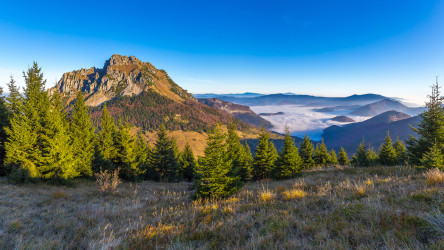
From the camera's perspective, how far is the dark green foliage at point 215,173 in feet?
32.3

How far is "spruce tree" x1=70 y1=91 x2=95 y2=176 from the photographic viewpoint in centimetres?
2008

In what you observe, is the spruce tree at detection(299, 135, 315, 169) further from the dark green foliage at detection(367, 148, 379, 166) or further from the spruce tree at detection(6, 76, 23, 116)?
the spruce tree at detection(6, 76, 23, 116)

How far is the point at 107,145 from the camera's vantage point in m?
24.4

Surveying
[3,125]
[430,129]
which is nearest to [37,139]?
[3,125]

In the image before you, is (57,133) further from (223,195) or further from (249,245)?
(249,245)

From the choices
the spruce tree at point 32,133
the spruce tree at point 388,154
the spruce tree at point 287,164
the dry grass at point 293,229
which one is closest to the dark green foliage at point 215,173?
the dry grass at point 293,229

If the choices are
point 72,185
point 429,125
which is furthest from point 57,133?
point 429,125

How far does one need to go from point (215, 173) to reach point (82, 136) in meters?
21.6

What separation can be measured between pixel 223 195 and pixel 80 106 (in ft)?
80.8

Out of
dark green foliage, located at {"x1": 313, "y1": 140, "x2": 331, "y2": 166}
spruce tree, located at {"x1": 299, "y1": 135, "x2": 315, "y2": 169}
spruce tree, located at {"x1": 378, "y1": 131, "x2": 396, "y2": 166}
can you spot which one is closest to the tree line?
spruce tree, located at {"x1": 378, "y1": 131, "x2": 396, "y2": 166}

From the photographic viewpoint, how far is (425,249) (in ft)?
7.91

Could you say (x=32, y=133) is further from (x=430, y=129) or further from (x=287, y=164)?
(x=430, y=129)

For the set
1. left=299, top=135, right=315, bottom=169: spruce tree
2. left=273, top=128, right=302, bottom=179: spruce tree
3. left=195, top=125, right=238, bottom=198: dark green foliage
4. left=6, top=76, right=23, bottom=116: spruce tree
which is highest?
left=6, top=76, right=23, bottom=116: spruce tree

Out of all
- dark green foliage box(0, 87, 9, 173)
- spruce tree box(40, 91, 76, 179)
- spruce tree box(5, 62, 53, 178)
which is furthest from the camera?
dark green foliage box(0, 87, 9, 173)
